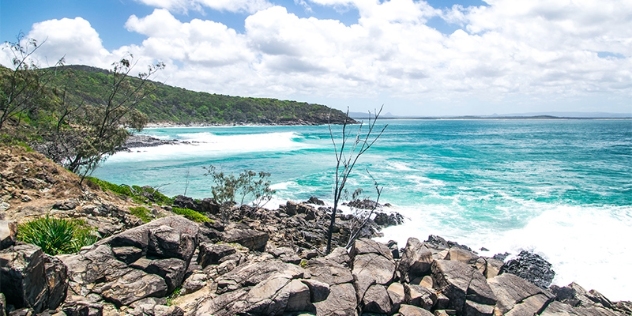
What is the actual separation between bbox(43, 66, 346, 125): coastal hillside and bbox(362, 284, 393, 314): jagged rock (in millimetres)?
116897

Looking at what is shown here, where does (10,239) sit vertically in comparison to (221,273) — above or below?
above

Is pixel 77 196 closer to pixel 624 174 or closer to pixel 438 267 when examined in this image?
pixel 438 267

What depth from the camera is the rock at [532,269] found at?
16484 mm

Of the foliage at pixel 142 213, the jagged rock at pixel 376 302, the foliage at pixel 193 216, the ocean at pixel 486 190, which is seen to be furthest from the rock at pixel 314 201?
the jagged rock at pixel 376 302

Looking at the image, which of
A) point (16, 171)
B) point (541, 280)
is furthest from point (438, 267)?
point (16, 171)

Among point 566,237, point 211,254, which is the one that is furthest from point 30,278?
point 566,237

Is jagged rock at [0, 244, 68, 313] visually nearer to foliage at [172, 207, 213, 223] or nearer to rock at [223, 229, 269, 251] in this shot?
rock at [223, 229, 269, 251]

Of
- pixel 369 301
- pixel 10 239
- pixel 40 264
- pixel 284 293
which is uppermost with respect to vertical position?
pixel 10 239

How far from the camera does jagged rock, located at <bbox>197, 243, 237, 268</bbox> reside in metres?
10.2

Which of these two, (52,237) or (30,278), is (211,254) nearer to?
(52,237)

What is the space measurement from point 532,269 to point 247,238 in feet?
44.1

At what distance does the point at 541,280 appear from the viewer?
1648cm

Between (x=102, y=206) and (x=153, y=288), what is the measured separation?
25.7ft

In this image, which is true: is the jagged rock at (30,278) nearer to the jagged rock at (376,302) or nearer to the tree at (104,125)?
the jagged rock at (376,302)
